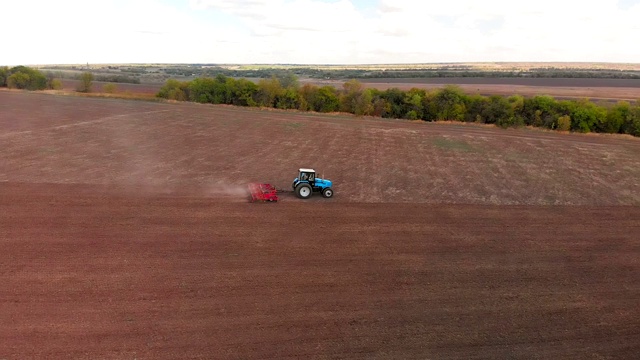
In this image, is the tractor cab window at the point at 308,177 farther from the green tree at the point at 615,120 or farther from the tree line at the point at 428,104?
the green tree at the point at 615,120

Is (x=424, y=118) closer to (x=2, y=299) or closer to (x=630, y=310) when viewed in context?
(x=630, y=310)

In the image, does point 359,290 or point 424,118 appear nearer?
point 359,290

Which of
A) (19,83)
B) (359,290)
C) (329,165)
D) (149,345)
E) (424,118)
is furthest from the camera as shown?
(19,83)

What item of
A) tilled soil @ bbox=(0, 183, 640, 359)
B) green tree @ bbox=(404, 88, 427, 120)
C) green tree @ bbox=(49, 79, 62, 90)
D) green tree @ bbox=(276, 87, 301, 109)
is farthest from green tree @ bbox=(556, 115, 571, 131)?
green tree @ bbox=(49, 79, 62, 90)

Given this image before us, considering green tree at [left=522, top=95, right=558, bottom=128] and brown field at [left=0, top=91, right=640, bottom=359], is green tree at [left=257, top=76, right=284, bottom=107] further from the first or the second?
green tree at [left=522, top=95, right=558, bottom=128]

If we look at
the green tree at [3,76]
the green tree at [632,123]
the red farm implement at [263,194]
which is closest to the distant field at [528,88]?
the green tree at [3,76]

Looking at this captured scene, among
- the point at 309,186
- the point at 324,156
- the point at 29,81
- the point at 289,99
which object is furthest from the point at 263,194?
the point at 29,81

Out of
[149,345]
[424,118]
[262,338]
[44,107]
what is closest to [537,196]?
[262,338]
